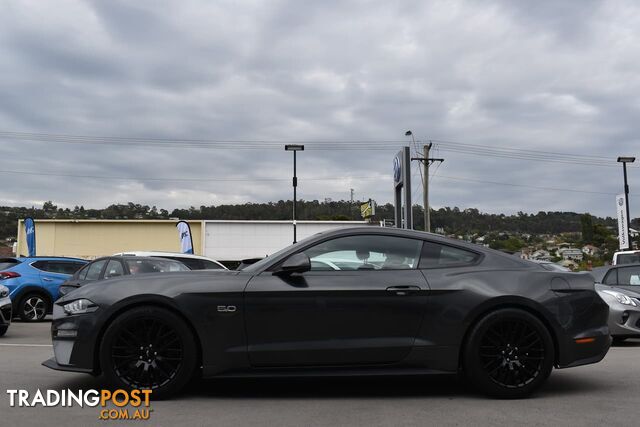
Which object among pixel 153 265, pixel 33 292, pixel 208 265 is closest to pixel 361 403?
pixel 153 265

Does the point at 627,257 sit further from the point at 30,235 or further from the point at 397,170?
the point at 30,235

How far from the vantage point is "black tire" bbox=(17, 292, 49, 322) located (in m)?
13.6

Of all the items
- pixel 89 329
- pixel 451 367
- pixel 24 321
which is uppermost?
pixel 89 329

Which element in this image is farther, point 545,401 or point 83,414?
point 545,401

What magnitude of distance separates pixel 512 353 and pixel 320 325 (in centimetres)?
160

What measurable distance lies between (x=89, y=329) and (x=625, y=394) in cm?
456

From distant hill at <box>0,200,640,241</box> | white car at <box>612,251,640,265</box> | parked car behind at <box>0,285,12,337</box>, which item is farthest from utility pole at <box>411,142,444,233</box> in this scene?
parked car behind at <box>0,285,12,337</box>

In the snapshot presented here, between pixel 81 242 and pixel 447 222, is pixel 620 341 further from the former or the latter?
pixel 81 242

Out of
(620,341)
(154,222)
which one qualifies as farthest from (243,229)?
(620,341)

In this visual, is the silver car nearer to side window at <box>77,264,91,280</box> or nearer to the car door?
the car door

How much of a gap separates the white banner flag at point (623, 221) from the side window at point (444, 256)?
113 feet

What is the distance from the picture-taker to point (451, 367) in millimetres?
5008

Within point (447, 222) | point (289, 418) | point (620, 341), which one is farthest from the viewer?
point (447, 222)

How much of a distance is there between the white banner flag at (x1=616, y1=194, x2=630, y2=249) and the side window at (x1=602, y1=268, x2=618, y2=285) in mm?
27387
